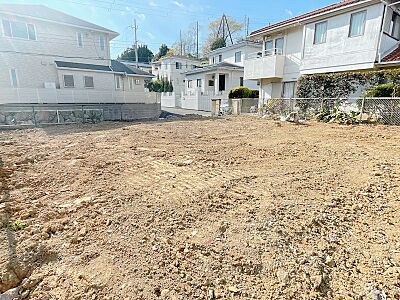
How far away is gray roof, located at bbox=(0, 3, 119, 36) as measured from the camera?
50.2 ft

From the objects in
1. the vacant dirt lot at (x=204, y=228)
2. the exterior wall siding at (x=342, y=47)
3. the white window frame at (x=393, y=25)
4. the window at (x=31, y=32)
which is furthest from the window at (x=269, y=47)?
the window at (x=31, y=32)

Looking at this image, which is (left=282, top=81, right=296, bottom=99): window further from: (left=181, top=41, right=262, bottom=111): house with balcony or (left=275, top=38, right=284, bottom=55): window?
(left=181, top=41, right=262, bottom=111): house with balcony

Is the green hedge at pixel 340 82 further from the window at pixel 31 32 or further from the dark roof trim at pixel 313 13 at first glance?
the window at pixel 31 32

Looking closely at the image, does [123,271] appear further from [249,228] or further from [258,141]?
[258,141]

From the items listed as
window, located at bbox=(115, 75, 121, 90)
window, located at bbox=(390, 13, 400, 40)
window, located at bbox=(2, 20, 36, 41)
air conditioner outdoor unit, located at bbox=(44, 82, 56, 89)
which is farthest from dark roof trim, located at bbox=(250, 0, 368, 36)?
window, located at bbox=(2, 20, 36, 41)

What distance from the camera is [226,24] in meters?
39.0

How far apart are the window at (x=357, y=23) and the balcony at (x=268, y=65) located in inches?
163

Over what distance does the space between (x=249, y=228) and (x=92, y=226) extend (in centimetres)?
189

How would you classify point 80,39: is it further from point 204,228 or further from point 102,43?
point 204,228

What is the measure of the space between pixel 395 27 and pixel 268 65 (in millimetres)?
6751

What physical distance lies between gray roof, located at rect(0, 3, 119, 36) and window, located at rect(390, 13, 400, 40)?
1930 cm

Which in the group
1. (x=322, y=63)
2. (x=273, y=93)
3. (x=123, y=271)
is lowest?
(x=123, y=271)

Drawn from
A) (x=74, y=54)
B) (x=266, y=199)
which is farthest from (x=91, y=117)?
(x=266, y=199)

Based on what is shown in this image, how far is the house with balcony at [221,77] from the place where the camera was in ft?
74.2
